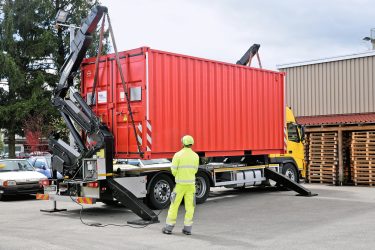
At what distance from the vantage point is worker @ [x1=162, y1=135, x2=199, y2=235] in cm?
894

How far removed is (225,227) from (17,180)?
825 centimetres

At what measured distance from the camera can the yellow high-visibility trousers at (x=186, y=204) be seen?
29.2 feet

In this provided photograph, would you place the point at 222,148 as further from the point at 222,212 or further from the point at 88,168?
the point at 88,168

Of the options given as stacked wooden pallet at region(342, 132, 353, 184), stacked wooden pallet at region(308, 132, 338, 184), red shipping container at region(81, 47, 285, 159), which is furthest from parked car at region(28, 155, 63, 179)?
stacked wooden pallet at region(342, 132, 353, 184)

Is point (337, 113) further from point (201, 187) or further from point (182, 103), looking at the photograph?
point (182, 103)

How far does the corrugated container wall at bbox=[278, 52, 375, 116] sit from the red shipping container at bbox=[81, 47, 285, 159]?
325 inches

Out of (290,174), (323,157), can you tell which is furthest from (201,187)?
(323,157)

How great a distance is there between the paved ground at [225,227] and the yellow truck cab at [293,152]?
2.83 meters

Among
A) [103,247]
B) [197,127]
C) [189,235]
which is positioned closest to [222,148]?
[197,127]

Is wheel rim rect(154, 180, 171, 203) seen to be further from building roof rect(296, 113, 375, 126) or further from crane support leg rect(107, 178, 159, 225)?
building roof rect(296, 113, 375, 126)

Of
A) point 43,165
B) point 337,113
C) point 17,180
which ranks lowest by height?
point 17,180

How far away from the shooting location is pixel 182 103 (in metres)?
12.6

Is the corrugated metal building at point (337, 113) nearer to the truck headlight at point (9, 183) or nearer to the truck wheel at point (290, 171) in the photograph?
the truck wheel at point (290, 171)

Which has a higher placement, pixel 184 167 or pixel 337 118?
pixel 337 118
